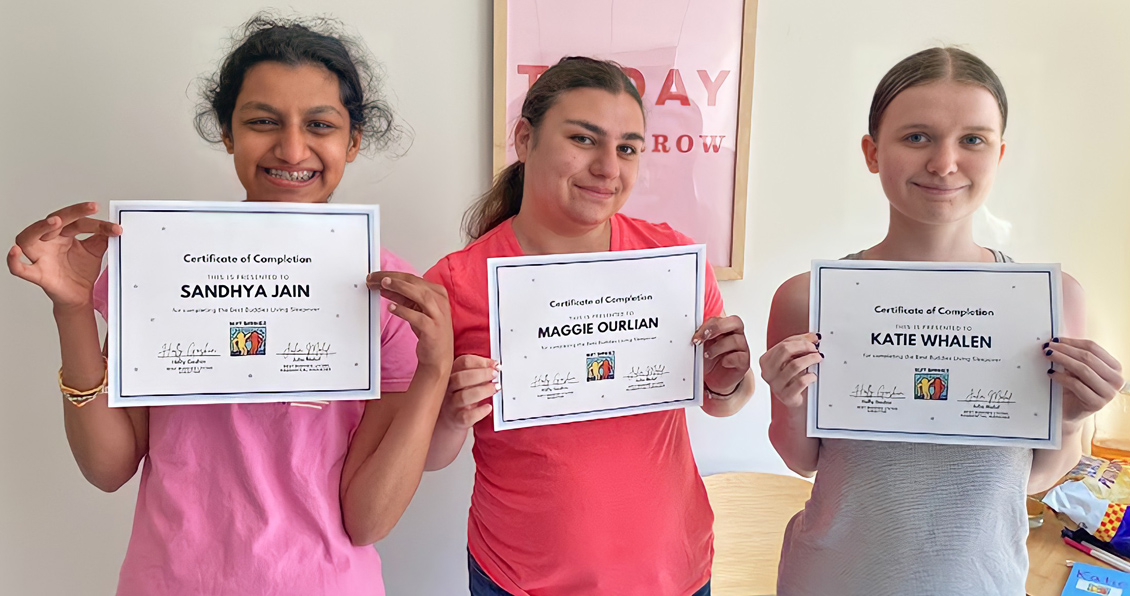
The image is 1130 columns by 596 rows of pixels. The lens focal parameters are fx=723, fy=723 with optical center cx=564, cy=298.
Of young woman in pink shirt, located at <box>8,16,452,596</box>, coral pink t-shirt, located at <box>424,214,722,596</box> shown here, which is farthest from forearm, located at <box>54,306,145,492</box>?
coral pink t-shirt, located at <box>424,214,722,596</box>

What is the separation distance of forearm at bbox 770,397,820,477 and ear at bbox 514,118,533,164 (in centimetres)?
70

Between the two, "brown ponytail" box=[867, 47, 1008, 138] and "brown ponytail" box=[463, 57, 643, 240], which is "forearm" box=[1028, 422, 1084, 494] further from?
"brown ponytail" box=[463, 57, 643, 240]

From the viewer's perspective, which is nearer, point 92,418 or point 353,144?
point 92,418

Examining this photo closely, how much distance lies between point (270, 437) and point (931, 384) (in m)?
1.13

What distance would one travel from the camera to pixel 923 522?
3.98ft

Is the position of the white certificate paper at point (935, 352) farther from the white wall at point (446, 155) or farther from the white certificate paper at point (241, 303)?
the white wall at point (446, 155)

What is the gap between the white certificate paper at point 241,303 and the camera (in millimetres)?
1157

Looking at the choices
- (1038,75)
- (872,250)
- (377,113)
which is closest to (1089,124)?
(1038,75)

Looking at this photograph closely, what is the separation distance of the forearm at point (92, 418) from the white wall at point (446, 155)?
70cm

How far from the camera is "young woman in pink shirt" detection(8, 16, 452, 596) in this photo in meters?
1.18

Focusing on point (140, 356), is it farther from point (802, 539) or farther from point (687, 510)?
point (802, 539)
